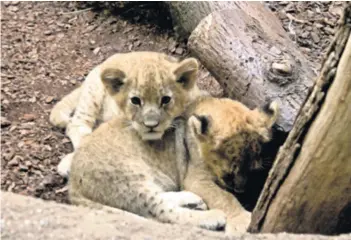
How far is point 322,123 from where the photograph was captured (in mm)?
4832

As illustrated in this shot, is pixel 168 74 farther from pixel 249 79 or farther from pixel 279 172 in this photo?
pixel 279 172

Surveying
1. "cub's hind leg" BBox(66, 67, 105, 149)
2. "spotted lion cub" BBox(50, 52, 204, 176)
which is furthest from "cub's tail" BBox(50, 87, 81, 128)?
"spotted lion cub" BBox(50, 52, 204, 176)

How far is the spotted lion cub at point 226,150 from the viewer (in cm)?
584

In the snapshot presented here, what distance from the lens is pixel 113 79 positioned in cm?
639

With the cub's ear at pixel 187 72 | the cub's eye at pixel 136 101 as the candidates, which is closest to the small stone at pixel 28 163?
the cub's eye at pixel 136 101

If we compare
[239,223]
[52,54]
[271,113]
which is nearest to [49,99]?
[52,54]

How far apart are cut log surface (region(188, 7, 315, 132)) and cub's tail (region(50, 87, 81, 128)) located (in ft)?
4.10

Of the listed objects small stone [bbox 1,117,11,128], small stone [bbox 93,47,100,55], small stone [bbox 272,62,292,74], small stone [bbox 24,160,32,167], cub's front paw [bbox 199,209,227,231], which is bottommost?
small stone [bbox 24,160,32,167]

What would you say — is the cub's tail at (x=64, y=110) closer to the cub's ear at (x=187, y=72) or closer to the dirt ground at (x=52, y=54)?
the dirt ground at (x=52, y=54)

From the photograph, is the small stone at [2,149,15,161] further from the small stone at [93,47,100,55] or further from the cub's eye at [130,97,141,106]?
the small stone at [93,47,100,55]

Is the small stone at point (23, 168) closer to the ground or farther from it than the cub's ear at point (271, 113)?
closer to the ground

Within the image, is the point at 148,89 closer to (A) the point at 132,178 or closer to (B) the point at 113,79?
(B) the point at 113,79

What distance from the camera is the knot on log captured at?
6.21 m

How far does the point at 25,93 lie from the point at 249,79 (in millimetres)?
2353
